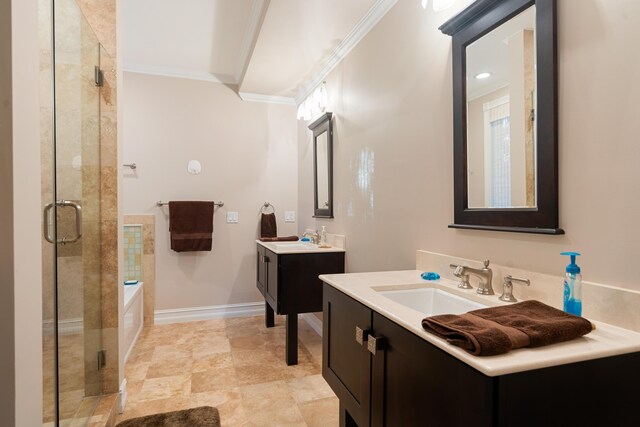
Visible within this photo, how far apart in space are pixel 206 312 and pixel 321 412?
2.01m

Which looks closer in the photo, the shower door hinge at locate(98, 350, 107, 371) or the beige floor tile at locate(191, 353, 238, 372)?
the shower door hinge at locate(98, 350, 107, 371)

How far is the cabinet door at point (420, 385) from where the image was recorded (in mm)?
719

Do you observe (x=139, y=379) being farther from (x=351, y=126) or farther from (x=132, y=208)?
(x=351, y=126)

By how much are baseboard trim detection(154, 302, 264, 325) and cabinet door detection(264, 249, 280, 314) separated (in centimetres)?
88

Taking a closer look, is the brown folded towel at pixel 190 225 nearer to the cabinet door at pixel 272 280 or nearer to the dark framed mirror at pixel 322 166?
the cabinet door at pixel 272 280

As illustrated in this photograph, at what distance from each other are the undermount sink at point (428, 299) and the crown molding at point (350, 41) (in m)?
1.59

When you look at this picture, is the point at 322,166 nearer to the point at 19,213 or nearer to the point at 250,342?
the point at 250,342

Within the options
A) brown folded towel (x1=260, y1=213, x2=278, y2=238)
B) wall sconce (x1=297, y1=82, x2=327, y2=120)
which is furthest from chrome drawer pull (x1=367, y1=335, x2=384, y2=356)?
brown folded towel (x1=260, y1=213, x2=278, y2=238)

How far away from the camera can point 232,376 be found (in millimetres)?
2307

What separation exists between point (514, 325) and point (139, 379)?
92.8 inches

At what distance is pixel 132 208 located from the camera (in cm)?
333

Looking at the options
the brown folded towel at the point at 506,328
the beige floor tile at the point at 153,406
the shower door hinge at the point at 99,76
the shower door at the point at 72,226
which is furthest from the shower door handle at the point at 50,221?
the brown folded towel at the point at 506,328

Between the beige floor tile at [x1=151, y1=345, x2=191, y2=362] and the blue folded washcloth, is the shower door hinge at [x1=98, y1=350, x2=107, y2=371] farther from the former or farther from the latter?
the blue folded washcloth

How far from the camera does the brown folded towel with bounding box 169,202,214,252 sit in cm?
332
